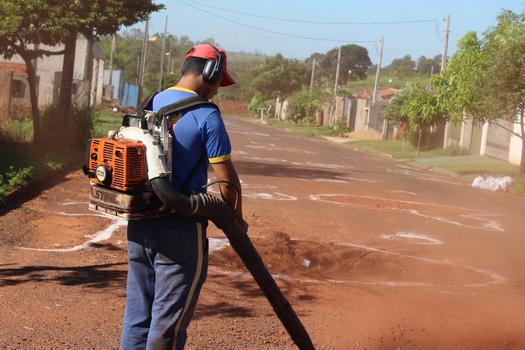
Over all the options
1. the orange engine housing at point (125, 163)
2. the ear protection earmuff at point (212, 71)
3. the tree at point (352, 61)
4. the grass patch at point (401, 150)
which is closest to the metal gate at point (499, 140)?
the grass patch at point (401, 150)

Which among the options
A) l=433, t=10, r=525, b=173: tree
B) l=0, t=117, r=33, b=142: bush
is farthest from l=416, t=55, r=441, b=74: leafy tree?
l=0, t=117, r=33, b=142: bush

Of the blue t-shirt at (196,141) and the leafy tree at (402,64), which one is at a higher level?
the leafy tree at (402,64)

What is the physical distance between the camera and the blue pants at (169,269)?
3.97 meters

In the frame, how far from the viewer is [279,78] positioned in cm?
9638

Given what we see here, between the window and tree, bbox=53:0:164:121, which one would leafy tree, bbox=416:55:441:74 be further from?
tree, bbox=53:0:164:121

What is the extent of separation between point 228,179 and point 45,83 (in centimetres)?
3428

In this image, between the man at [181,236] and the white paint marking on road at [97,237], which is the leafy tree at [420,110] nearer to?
the white paint marking on road at [97,237]

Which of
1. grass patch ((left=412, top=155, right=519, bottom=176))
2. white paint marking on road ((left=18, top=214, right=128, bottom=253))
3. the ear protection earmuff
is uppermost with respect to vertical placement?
the ear protection earmuff

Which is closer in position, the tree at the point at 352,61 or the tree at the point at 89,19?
the tree at the point at 89,19

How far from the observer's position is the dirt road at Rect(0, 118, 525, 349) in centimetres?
601

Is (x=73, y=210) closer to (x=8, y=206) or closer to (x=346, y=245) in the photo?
(x=8, y=206)

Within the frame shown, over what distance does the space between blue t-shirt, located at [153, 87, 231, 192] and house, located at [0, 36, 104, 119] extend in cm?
1715

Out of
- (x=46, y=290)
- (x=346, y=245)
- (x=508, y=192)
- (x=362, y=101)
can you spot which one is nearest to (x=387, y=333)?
(x=46, y=290)

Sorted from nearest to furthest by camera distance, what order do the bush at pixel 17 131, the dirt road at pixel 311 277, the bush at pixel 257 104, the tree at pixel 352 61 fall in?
1. the dirt road at pixel 311 277
2. the bush at pixel 17 131
3. the bush at pixel 257 104
4. the tree at pixel 352 61
